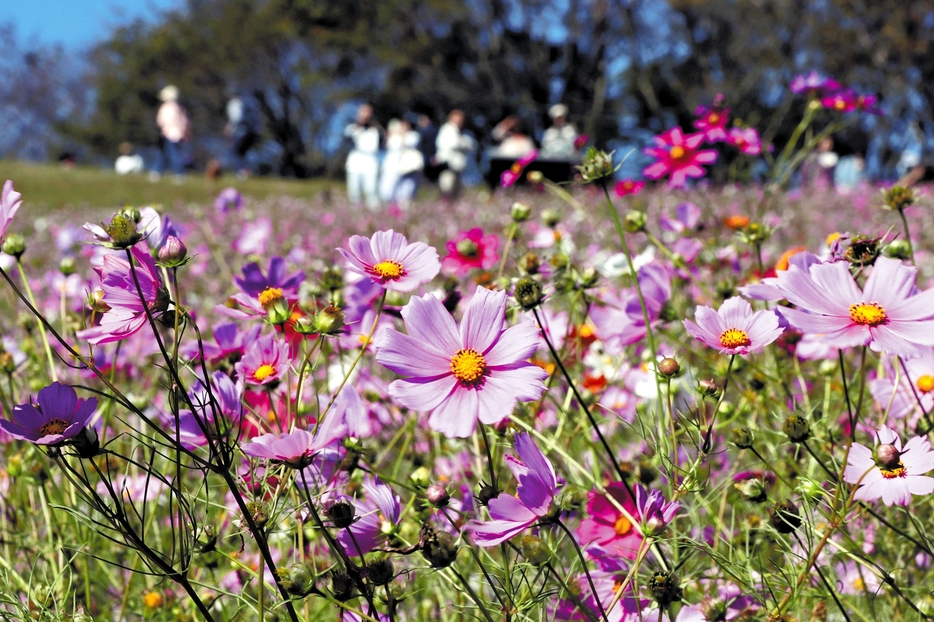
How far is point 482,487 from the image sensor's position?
0.67 meters

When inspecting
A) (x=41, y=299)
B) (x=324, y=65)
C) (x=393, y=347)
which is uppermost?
(x=324, y=65)

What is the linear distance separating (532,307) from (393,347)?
16 cm

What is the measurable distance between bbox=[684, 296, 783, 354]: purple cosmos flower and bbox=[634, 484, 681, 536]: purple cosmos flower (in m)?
0.14

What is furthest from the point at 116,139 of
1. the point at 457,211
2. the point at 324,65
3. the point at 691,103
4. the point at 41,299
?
the point at 41,299

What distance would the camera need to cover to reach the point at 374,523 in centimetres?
75

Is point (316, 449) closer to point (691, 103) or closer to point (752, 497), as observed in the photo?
point (752, 497)

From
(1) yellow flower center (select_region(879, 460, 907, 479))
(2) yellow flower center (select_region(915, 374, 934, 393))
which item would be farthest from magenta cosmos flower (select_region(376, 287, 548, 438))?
(2) yellow flower center (select_region(915, 374, 934, 393))

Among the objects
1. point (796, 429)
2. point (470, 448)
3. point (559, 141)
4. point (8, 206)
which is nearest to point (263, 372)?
point (8, 206)

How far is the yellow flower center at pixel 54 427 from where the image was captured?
2.09 ft

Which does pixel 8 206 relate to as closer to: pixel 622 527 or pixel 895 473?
pixel 622 527

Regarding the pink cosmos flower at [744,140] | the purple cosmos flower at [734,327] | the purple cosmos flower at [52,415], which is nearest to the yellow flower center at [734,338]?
the purple cosmos flower at [734,327]

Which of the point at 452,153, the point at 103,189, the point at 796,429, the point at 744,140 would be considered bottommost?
the point at 796,429

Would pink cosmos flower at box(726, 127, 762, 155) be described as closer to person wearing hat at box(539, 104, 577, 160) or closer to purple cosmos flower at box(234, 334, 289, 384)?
purple cosmos flower at box(234, 334, 289, 384)

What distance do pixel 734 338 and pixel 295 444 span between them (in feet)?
1.25
